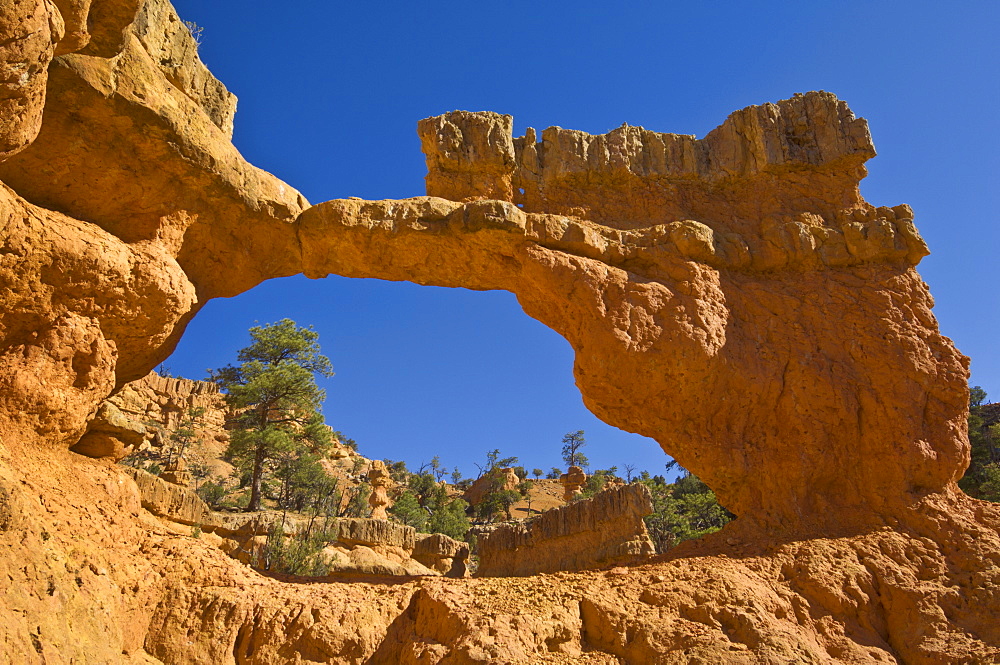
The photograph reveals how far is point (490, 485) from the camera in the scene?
48219 mm

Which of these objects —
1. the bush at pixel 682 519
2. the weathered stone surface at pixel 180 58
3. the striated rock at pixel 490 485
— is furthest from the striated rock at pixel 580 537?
the striated rock at pixel 490 485

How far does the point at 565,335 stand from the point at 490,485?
1560 inches

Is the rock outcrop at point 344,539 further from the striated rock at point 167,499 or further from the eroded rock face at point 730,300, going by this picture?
the eroded rock face at point 730,300

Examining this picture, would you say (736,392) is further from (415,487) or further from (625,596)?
(415,487)

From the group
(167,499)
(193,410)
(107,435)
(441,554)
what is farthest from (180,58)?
(193,410)

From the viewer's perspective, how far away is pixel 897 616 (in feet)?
24.9

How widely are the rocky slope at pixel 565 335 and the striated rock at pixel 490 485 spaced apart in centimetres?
3840

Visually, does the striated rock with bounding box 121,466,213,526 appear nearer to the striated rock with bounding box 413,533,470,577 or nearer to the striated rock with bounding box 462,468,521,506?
the striated rock with bounding box 413,533,470,577

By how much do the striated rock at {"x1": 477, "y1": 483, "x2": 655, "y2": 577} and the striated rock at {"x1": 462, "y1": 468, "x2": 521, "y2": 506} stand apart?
98.4 feet

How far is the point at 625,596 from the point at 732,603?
A: 1.14 meters

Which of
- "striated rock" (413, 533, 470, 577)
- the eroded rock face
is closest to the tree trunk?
"striated rock" (413, 533, 470, 577)

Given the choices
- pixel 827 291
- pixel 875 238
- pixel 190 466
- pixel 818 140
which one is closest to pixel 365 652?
pixel 827 291

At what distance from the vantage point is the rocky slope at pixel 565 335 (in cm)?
684

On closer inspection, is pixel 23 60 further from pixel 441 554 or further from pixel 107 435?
pixel 441 554
